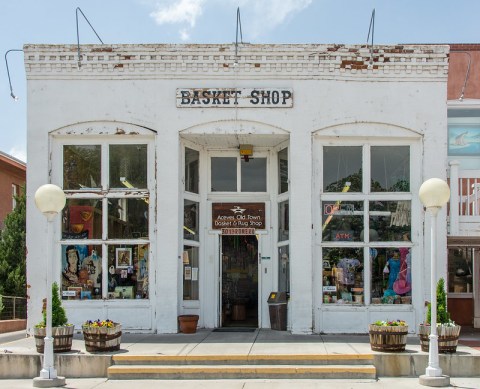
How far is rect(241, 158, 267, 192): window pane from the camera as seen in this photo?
15797mm

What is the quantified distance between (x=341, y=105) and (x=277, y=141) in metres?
1.61

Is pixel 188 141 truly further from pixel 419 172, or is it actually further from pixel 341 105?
pixel 419 172

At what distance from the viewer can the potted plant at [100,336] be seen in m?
12.0

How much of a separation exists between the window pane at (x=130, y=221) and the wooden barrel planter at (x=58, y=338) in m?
2.95

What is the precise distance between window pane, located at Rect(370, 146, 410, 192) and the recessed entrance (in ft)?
10.1

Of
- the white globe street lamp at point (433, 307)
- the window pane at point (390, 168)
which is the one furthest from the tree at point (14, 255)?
the white globe street lamp at point (433, 307)

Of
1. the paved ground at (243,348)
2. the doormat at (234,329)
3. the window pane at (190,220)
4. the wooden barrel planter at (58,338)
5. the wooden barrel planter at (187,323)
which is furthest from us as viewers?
the window pane at (190,220)

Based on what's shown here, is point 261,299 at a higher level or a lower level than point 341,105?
lower

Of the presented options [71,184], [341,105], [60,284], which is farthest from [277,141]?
[60,284]

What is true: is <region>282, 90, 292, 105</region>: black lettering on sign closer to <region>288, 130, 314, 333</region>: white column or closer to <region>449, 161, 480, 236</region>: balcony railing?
<region>288, 130, 314, 333</region>: white column

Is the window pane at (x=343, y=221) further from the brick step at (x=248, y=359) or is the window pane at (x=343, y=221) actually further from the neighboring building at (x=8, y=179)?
the neighboring building at (x=8, y=179)

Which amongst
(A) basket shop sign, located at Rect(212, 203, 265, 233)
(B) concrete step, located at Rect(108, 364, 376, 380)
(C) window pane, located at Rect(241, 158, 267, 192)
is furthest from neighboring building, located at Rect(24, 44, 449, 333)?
(B) concrete step, located at Rect(108, 364, 376, 380)

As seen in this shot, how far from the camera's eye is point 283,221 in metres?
15.4

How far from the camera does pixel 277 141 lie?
1518 cm
